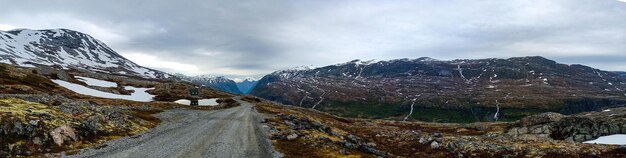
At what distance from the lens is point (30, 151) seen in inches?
976

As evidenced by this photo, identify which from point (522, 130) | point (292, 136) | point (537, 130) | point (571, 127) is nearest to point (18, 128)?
point (292, 136)

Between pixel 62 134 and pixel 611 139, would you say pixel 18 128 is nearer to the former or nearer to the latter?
pixel 62 134

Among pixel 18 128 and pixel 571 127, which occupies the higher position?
pixel 18 128

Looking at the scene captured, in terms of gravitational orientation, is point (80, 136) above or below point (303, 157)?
above

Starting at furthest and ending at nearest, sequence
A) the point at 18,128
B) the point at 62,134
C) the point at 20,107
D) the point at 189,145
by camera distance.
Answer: the point at 20,107
the point at 189,145
the point at 62,134
the point at 18,128

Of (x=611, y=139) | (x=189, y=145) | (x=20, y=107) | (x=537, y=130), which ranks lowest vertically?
(x=537, y=130)

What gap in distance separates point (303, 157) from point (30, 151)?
18.5 meters

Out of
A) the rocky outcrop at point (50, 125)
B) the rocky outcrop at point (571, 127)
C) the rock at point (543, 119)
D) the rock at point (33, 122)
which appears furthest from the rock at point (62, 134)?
the rock at point (543, 119)

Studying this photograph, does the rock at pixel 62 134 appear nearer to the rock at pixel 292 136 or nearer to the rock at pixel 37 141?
the rock at pixel 37 141

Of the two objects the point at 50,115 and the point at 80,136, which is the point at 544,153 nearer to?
the point at 80,136

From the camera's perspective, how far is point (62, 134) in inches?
1128

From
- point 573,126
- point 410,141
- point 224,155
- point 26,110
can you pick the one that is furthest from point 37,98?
point 573,126

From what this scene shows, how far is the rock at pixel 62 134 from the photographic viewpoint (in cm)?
2763

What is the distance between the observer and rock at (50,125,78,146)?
27.6 meters
